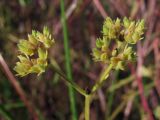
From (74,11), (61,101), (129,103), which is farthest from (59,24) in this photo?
(129,103)

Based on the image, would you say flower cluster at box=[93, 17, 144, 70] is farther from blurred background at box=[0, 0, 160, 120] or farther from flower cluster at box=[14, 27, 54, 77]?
blurred background at box=[0, 0, 160, 120]

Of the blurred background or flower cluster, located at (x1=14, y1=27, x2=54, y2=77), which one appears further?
the blurred background

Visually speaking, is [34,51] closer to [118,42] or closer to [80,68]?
[118,42]

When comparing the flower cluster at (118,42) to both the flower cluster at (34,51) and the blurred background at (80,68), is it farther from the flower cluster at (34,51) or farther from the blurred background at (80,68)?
the blurred background at (80,68)

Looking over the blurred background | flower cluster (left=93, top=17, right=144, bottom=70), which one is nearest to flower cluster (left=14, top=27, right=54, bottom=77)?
flower cluster (left=93, top=17, right=144, bottom=70)

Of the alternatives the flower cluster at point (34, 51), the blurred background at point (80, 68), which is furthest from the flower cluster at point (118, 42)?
the blurred background at point (80, 68)

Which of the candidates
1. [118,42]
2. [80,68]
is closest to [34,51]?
[118,42]
